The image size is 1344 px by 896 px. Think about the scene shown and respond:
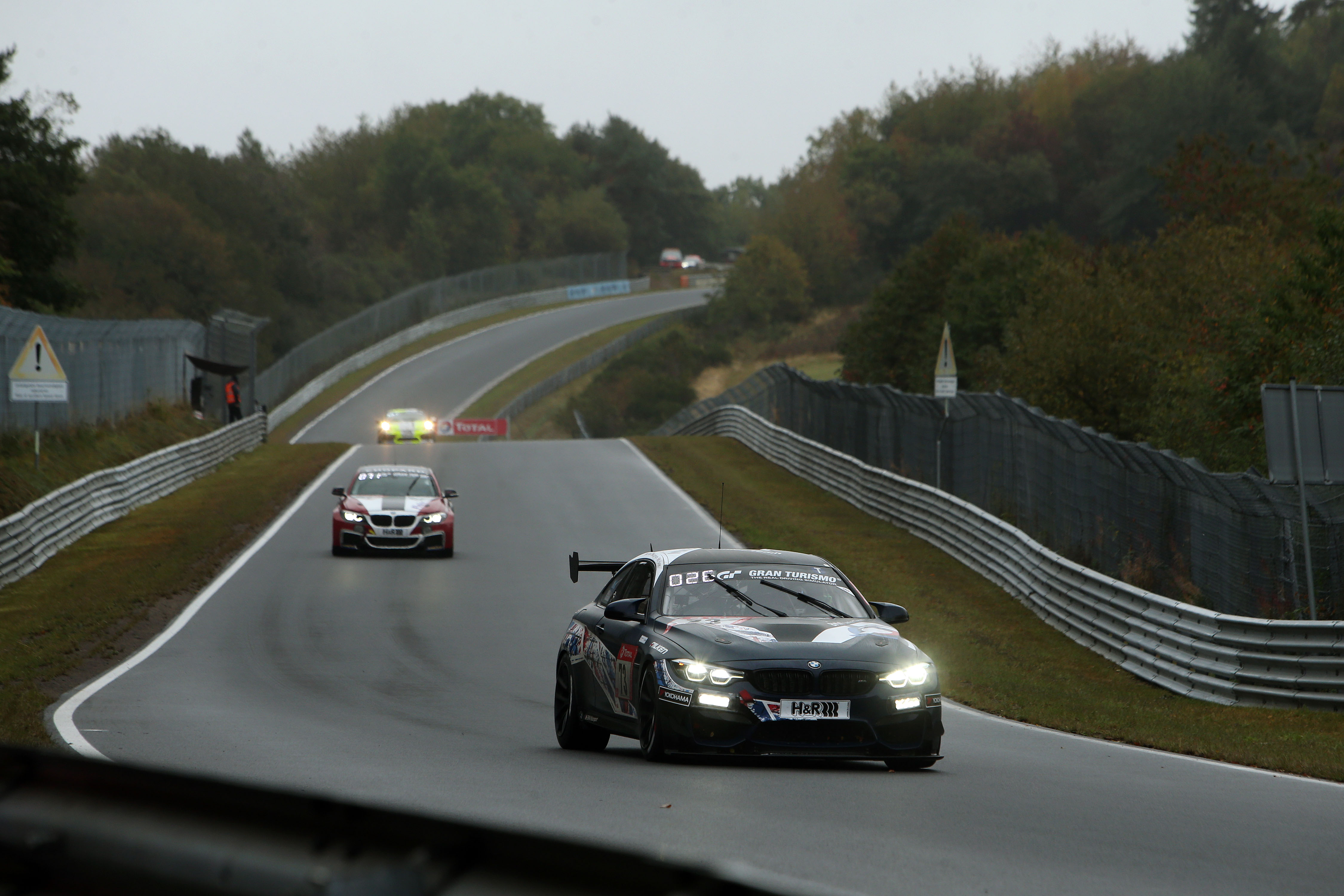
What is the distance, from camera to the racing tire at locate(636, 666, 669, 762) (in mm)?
9828

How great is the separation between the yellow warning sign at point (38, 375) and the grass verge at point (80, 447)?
4.70ft

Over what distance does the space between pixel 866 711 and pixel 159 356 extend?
39.3 m

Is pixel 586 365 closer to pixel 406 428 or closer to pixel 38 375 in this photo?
pixel 406 428

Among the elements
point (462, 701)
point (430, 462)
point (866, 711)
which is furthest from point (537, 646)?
point (430, 462)

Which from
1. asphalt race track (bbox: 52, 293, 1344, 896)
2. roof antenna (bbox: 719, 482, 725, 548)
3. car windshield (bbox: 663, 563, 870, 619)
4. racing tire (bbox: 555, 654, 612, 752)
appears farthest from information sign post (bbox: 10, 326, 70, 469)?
car windshield (bbox: 663, 563, 870, 619)

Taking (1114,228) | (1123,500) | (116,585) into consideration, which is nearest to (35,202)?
(116,585)

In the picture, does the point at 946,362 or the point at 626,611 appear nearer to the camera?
the point at 626,611

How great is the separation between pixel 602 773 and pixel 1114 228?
90.2m

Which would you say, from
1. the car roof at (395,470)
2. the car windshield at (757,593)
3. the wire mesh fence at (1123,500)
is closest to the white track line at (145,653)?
the car roof at (395,470)

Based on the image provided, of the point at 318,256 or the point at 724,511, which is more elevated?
the point at 318,256

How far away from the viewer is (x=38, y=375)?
92.9 feet

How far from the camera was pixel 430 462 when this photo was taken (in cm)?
4194

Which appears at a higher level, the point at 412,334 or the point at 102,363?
the point at 412,334

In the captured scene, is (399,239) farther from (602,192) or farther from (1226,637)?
(1226,637)
